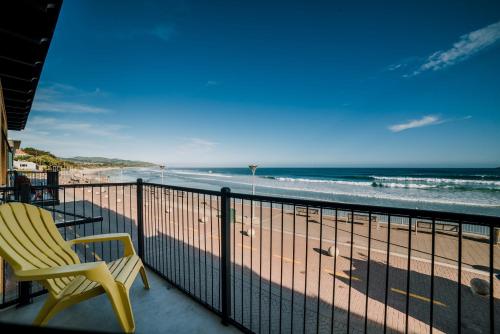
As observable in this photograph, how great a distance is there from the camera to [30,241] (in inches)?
96.7

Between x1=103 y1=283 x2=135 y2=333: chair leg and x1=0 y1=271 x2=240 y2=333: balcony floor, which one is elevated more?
x1=103 y1=283 x2=135 y2=333: chair leg

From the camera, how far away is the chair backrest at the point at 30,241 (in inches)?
83.4

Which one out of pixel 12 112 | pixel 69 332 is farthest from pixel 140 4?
pixel 69 332

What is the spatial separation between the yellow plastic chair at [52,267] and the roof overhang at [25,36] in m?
2.33

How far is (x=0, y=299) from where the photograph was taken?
304cm

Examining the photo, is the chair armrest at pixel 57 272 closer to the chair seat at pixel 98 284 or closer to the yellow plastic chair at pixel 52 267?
the yellow plastic chair at pixel 52 267

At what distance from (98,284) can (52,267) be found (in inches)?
17.1

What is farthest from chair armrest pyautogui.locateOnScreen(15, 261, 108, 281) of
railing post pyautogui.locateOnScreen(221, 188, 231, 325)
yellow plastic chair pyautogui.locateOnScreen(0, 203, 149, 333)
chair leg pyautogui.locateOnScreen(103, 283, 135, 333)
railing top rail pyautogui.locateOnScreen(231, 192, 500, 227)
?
railing top rail pyautogui.locateOnScreen(231, 192, 500, 227)

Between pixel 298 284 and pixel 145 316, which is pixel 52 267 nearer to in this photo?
pixel 145 316

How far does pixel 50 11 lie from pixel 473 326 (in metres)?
7.95

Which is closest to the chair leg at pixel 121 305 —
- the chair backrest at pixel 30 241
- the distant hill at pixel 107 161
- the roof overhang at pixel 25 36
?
the chair backrest at pixel 30 241

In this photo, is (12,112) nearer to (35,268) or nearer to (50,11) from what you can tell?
(50,11)

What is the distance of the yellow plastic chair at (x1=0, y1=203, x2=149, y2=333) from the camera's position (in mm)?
2029

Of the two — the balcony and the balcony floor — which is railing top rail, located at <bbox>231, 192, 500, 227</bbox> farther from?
the balcony floor
